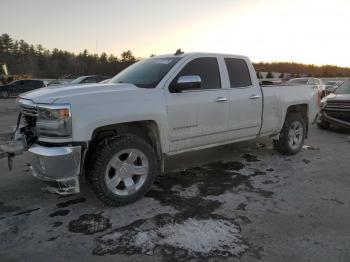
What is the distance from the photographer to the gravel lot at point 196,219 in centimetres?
340

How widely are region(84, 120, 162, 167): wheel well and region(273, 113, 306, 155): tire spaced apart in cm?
314

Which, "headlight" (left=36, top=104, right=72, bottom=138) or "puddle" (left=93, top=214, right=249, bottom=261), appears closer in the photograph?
"puddle" (left=93, top=214, right=249, bottom=261)

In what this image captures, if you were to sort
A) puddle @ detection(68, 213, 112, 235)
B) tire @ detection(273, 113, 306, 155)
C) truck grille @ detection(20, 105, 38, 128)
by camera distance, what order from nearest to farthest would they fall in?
puddle @ detection(68, 213, 112, 235)
truck grille @ detection(20, 105, 38, 128)
tire @ detection(273, 113, 306, 155)

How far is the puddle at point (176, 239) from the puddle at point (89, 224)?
0.19 m

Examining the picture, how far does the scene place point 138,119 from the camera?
451 cm

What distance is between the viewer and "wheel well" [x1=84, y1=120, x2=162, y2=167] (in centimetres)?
445

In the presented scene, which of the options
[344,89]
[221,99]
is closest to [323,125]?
[344,89]

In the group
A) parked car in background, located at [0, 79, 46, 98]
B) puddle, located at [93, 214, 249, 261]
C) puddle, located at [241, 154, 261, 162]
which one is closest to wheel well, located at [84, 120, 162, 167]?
puddle, located at [93, 214, 249, 261]

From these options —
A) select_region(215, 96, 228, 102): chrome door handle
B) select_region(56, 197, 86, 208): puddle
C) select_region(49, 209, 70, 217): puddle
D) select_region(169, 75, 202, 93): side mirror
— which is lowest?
select_region(49, 209, 70, 217): puddle

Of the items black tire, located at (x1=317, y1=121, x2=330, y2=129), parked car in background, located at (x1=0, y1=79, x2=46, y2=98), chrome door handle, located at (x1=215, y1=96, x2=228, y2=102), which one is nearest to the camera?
chrome door handle, located at (x1=215, y1=96, x2=228, y2=102)

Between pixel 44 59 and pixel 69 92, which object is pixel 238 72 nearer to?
pixel 69 92

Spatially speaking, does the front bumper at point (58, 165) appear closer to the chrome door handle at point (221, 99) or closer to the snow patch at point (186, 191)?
the snow patch at point (186, 191)

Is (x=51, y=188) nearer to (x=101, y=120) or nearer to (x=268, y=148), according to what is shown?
(x=101, y=120)

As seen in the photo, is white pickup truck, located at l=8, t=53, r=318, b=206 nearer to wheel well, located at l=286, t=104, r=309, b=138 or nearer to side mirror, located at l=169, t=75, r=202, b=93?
side mirror, located at l=169, t=75, r=202, b=93
